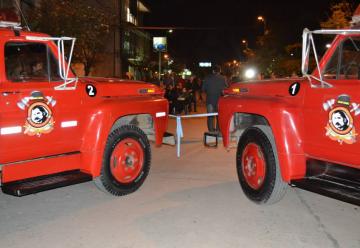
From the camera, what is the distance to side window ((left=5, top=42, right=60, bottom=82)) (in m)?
5.39

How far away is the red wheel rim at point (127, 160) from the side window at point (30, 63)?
1.32 metres

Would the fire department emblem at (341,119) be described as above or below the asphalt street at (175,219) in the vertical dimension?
above

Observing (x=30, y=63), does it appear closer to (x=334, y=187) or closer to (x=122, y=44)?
(x=334, y=187)

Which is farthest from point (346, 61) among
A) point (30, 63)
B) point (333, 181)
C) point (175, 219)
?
point (30, 63)

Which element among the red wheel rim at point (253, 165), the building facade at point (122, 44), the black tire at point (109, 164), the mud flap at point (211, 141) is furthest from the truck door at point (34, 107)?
the building facade at point (122, 44)

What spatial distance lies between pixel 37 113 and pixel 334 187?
341 centimetres

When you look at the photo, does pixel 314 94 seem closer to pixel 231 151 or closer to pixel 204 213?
pixel 204 213

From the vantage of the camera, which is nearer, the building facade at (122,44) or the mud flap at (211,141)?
the mud flap at (211,141)

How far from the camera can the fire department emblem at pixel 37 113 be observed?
523 cm

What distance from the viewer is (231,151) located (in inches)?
388

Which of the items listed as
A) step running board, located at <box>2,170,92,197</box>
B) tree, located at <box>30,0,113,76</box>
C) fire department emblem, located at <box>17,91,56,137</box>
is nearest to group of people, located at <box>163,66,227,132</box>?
tree, located at <box>30,0,113,76</box>

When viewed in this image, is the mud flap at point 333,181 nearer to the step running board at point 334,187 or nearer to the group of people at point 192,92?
the step running board at point 334,187

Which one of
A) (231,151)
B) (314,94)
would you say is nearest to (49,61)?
(314,94)

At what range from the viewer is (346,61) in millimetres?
5258
